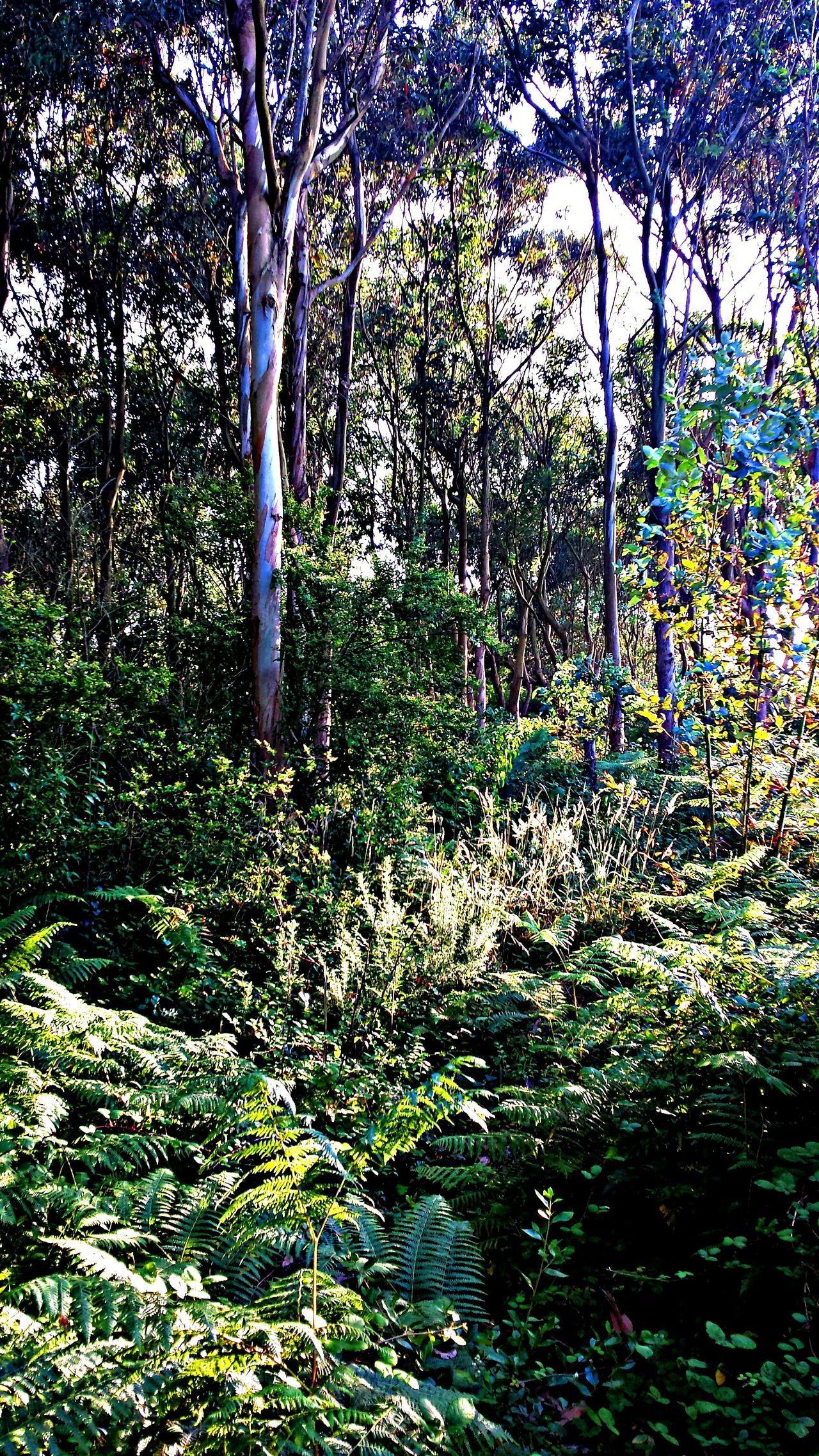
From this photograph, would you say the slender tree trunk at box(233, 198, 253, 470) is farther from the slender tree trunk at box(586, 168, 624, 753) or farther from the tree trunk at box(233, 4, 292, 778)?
the slender tree trunk at box(586, 168, 624, 753)

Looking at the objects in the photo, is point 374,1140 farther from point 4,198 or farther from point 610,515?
point 4,198

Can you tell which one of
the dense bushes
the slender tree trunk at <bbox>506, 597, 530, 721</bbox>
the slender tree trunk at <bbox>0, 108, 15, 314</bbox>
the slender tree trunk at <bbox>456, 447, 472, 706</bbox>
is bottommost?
the dense bushes

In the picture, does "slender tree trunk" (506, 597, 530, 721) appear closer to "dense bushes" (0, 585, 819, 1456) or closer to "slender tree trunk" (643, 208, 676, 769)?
"slender tree trunk" (643, 208, 676, 769)

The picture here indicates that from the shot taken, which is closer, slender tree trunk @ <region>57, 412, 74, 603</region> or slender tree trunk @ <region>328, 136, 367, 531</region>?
slender tree trunk @ <region>328, 136, 367, 531</region>

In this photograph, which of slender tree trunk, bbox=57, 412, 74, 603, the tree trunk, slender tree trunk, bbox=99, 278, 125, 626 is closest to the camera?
the tree trunk

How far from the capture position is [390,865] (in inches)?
174

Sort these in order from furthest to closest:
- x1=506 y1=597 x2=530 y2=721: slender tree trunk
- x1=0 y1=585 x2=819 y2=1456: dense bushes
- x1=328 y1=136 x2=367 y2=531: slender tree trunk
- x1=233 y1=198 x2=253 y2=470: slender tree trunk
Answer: x1=506 y1=597 x2=530 y2=721: slender tree trunk < x1=328 y1=136 x2=367 y2=531: slender tree trunk < x1=233 y1=198 x2=253 y2=470: slender tree trunk < x1=0 y1=585 x2=819 y2=1456: dense bushes

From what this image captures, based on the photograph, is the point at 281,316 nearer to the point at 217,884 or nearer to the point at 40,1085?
the point at 217,884

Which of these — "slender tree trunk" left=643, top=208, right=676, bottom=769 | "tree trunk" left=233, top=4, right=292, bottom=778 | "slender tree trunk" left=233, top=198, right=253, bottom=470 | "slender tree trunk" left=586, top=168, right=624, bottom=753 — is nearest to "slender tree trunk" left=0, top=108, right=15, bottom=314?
"slender tree trunk" left=233, top=198, right=253, bottom=470

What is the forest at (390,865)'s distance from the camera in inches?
72.0

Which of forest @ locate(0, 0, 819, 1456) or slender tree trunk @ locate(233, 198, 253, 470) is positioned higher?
slender tree trunk @ locate(233, 198, 253, 470)

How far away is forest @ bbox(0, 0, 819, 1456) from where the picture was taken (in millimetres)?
1829

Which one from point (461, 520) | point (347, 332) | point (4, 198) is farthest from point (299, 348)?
point (461, 520)

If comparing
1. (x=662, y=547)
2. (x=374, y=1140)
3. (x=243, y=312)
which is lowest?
(x=374, y=1140)
